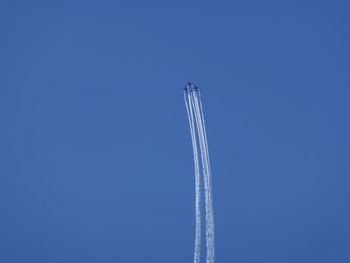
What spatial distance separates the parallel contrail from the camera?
576 cm

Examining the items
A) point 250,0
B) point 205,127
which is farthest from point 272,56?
point 205,127

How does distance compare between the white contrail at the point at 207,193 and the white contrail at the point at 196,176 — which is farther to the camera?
the white contrail at the point at 196,176

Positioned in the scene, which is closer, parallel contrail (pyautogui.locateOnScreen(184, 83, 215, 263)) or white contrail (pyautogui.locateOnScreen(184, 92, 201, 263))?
parallel contrail (pyautogui.locateOnScreen(184, 83, 215, 263))

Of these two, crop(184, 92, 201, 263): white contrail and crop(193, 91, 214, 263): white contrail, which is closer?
crop(193, 91, 214, 263): white contrail

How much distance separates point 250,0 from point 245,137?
2.00 meters

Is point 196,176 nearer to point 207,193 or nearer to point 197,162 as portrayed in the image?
point 197,162

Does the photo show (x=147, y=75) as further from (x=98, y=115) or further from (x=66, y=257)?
(x=66, y=257)

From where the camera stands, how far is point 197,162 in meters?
6.02

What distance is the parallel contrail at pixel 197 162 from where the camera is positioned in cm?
576

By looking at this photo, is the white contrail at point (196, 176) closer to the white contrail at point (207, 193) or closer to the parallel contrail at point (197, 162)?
the parallel contrail at point (197, 162)

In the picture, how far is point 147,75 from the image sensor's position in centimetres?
632

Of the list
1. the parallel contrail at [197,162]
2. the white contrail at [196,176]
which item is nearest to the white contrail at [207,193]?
the parallel contrail at [197,162]

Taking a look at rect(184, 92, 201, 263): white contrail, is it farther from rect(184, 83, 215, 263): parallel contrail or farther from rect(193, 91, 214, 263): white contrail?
rect(193, 91, 214, 263): white contrail

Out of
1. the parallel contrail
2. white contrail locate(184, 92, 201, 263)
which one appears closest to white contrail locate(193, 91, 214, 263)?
the parallel contrail
